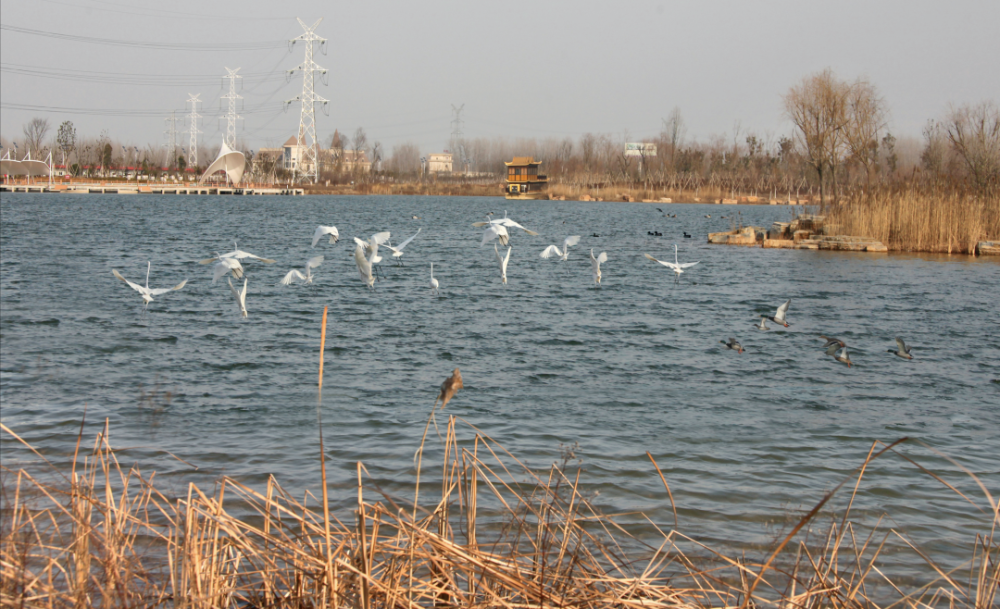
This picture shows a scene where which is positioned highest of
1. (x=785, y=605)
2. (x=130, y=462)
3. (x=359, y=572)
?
(x=359, y=572)

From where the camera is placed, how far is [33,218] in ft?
127

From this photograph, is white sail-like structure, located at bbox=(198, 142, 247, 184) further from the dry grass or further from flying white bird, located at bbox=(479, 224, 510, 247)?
flying white bird, located at bbox=(479, 224, 510, 247)

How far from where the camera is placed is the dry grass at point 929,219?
22312 mm

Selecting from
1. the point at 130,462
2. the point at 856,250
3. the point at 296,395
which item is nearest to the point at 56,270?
the point at 296,395

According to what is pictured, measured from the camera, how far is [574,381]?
28.3ft

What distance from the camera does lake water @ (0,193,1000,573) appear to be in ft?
17.5

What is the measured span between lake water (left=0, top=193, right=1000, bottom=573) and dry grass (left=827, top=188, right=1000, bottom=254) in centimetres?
370

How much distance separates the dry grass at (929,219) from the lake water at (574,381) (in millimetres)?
3698

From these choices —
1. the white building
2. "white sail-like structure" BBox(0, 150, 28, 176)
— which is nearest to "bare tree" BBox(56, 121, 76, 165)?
"white sail-like structure" BBox(0, 150, 28, 176)

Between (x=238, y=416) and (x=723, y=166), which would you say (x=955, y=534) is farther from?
(x=723, y=166)

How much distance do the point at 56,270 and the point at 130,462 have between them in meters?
16.3

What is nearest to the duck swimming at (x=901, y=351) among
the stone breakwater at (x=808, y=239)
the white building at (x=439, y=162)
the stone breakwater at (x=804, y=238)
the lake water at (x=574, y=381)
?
the lake water at (x=574, y=381)

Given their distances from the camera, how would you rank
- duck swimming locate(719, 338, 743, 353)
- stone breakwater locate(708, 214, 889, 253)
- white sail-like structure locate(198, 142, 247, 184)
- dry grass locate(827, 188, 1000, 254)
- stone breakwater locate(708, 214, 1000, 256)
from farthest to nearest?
white sail-like structure locate(198, 142, 247, 184) < stone breakwater locate(708, 214, 889, 253) < stone breakwater locate(708, 214, 1000, 256) < dry grass locate(827, 188, 1000, 254) < duck swimming locate(719, 338, 743, 353)

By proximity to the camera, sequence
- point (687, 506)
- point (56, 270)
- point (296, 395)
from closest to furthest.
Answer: point (687, 506) → point (296, 395) → point (56, 270)
